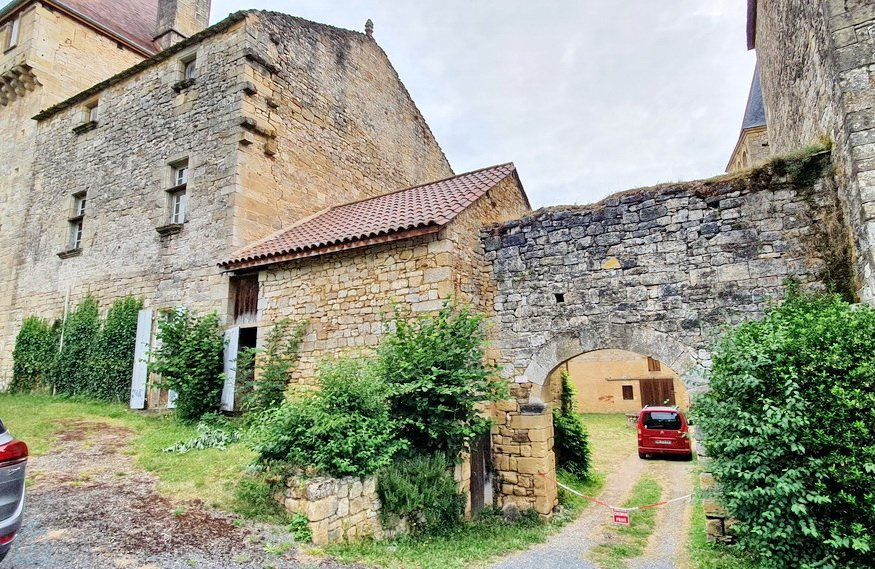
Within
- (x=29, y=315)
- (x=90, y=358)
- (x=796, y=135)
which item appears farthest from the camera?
(x=29, y=315)

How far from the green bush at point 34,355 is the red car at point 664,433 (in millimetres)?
14363

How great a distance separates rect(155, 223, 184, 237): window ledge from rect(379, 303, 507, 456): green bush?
6226 millimetres

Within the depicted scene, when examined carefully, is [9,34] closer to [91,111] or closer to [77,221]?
[91,111]

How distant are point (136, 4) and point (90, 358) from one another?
14.0m

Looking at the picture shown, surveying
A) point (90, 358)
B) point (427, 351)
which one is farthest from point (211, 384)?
point (427, 351)

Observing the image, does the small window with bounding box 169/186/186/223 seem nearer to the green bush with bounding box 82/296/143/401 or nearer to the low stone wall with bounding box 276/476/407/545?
the green bush with bounding box 82/296/143/401

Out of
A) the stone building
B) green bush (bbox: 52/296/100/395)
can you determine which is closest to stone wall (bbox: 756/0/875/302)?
the stone building

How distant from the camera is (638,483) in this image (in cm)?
1009

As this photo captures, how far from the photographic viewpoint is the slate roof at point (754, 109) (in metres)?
18.7

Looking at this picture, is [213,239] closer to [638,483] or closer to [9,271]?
[9,271]

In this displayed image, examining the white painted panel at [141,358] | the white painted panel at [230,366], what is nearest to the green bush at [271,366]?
the white painted panel at [230,366]

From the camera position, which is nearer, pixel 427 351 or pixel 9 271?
pixel 427 351

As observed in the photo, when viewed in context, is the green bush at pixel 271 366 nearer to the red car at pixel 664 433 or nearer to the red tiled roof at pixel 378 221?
the red tiled roof at pixel 378 221

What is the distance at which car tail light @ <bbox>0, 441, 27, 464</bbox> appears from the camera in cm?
329
